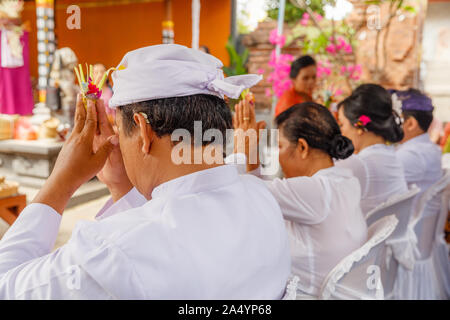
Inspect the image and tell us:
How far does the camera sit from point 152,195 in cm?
83

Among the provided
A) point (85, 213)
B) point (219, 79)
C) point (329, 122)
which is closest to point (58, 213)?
point (219, 79)

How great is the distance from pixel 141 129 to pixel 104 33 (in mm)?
311

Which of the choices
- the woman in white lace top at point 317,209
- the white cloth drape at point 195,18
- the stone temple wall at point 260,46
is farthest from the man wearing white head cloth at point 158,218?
the stone temple wall at point 260,46

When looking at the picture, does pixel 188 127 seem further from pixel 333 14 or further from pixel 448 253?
pixel 333 14

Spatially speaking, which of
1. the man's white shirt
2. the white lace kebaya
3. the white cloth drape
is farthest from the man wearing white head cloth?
the white lace kebaya

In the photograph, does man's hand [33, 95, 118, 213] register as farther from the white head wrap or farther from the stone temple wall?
the stone temple wall

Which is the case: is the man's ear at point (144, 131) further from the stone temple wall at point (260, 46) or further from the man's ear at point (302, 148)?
the stone temple wall at point (260, 46)

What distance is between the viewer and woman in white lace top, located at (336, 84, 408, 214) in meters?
2.10

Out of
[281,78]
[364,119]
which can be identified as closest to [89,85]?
[364,119]

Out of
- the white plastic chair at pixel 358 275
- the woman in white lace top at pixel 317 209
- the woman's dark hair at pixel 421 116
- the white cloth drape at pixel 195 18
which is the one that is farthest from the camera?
the woman's dark hair at pixel 421 116

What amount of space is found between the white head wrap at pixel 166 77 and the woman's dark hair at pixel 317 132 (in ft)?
2.59

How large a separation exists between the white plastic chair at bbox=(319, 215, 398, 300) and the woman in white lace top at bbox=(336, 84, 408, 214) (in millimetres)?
757

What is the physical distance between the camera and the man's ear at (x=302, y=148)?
155 centimetres

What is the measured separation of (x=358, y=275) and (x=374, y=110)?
3.58 ft
